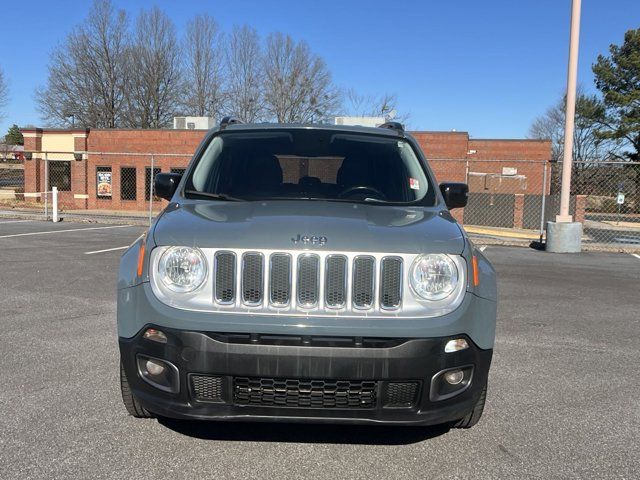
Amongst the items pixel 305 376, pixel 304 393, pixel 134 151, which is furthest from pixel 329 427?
pixel 134 151

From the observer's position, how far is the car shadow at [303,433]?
335 cm

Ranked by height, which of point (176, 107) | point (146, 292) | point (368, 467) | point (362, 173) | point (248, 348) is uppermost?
point (176, 107)

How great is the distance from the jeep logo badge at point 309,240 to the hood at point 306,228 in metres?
0.02

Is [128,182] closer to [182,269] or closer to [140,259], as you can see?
[140,259]

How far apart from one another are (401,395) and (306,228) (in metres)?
0.94

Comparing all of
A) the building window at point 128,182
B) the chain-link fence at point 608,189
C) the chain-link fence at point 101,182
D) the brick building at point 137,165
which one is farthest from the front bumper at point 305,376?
the chain-link fence at point 608,189

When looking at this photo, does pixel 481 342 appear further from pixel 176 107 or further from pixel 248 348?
pixel 176 107

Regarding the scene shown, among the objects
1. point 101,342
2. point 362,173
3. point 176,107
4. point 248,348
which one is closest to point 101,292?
point 101,342

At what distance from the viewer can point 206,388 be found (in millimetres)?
2832

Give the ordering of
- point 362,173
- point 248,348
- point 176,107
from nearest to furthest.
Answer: point 248,348
point 362,173
point 176,107

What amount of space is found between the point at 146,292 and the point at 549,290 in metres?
6.94

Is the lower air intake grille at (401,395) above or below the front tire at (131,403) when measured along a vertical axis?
above

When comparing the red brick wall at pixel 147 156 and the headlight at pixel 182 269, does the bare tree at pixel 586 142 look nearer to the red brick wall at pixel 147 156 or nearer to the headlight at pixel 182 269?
the red brick wall at pixel 147 156

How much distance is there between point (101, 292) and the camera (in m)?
7.59
